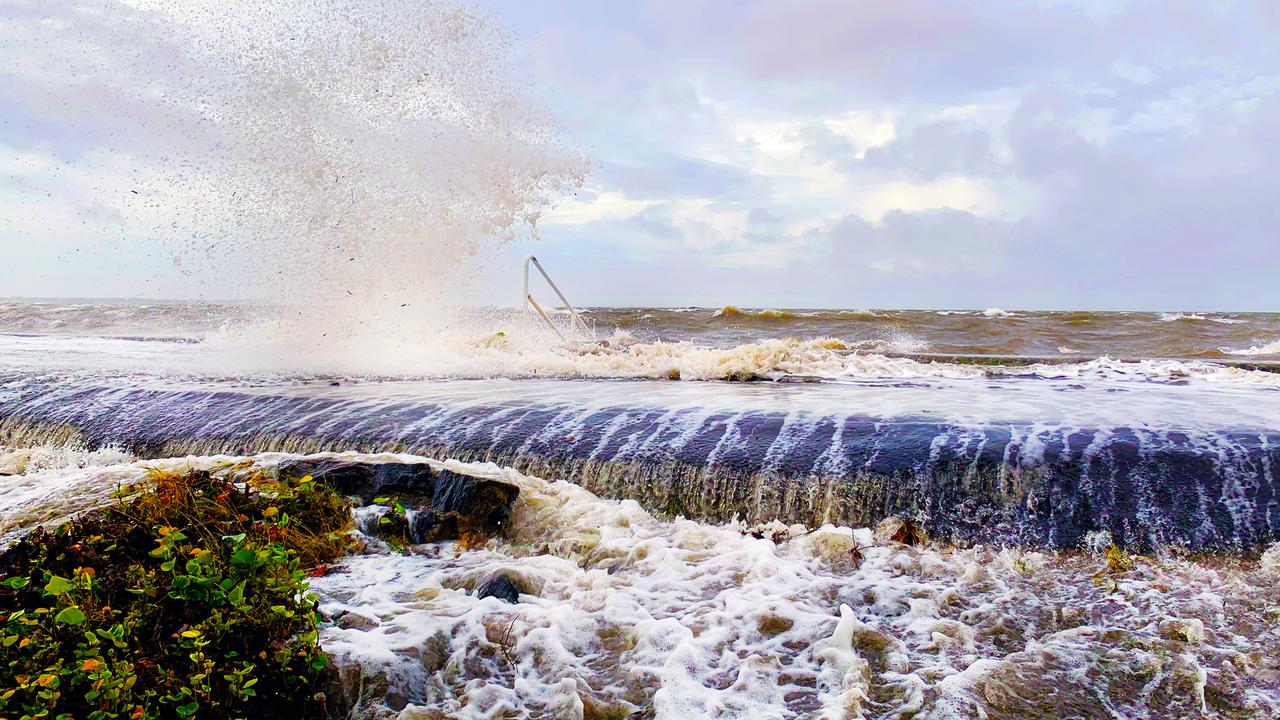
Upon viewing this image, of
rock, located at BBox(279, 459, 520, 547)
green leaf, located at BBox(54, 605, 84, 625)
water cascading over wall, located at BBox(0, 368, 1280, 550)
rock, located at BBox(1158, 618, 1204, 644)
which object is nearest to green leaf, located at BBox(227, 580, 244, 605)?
green leaf, located at BBox(54, 605, 84, 625)

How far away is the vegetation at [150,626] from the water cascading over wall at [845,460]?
3.22 m

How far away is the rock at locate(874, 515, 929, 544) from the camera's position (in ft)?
19.1

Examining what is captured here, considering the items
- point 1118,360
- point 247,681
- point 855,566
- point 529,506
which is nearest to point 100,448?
point 529,506

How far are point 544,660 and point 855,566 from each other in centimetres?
232

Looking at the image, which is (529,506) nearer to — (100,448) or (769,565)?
(769,565)

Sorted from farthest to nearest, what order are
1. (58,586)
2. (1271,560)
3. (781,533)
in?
(781,533)
(1271,560)
(58,586)

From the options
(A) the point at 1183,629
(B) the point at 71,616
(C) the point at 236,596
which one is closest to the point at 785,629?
(A) the point at 1183,629

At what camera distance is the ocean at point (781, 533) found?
3.80m

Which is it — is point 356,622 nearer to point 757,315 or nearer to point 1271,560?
point 1271,560

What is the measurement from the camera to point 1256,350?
20562 mm

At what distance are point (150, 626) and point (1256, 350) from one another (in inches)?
978

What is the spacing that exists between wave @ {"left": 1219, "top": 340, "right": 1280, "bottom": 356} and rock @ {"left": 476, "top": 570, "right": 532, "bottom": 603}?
21.2m

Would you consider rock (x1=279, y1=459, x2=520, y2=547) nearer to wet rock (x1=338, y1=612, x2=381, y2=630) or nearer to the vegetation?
the vegetation

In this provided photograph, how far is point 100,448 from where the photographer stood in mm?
9227
